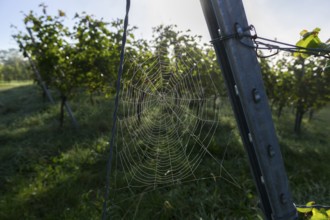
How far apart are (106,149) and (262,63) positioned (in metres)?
8.31

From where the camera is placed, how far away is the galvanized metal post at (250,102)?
1.43m

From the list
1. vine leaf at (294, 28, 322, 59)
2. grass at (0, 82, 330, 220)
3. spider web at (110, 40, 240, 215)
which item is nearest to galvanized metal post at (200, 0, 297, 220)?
vine leaf at (294, 28, 322, 59)

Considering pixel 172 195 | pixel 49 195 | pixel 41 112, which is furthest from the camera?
pixel 41 112

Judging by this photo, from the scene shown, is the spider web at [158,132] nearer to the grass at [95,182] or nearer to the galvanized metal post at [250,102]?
the grass at [95,182]

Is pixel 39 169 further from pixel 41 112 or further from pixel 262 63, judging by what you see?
pixel 262 63

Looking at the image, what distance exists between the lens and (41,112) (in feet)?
39.7

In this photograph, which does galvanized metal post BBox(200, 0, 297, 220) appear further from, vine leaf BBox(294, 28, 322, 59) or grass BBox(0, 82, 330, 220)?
grass BBox(0, 82, 330, 220)

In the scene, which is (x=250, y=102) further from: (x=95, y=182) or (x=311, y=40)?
(x=95, y=182)

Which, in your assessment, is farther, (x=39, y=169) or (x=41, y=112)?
(x=41, y=112)

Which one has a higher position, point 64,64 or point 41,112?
point 64,64

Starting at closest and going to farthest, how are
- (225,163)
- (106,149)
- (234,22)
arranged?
(234,22) < (225,163) < (106,149)

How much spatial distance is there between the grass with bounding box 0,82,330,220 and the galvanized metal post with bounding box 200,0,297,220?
7.25 ft

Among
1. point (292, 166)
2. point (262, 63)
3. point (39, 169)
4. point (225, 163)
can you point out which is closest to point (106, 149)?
point (39, 169)

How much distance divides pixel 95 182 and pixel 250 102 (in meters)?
4.60
